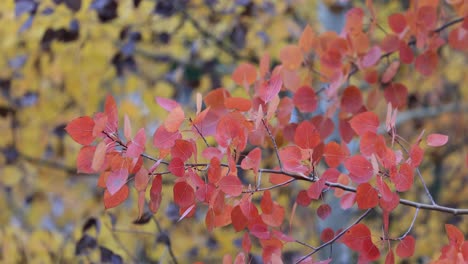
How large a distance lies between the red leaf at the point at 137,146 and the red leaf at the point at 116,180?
0.11 feet

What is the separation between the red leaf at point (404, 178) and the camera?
98 centimetres

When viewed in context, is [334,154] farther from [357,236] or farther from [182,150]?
[182,150]

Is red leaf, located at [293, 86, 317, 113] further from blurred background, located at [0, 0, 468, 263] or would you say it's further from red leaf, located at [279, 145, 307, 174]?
blurred background, located at [0, 0, 468, 263]

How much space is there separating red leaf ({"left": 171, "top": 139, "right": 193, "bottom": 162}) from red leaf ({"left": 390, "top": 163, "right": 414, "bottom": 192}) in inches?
13.3

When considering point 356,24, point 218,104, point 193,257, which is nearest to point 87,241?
point 218,104

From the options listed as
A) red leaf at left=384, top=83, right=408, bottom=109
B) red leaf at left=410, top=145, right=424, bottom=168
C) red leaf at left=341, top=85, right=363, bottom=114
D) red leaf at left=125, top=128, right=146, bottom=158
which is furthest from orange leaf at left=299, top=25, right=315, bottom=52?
red leaf at left=125, top=128, right=146, bottom=158

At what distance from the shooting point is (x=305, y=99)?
1358 mm

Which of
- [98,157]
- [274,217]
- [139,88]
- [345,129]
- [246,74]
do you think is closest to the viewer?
[98,157]

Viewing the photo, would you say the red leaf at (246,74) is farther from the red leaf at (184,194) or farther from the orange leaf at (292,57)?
the red leaf at (184,194)

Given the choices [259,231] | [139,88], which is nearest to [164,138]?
[259,231]

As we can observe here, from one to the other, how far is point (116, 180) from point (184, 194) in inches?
4.6

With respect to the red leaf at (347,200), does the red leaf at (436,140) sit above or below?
above

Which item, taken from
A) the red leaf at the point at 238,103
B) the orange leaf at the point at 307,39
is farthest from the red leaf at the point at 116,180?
the orange leaf at the point at 307,39

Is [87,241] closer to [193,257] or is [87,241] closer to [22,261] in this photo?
[22,261]
